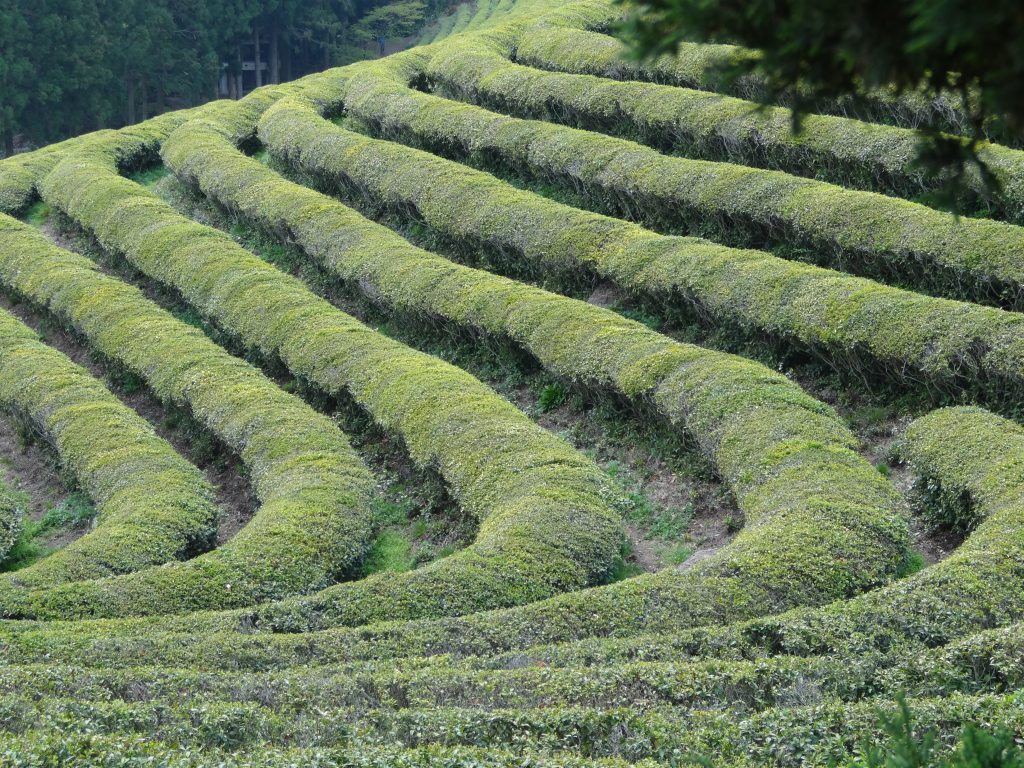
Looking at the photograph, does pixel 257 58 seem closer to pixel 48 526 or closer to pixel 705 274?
pixel 48 526

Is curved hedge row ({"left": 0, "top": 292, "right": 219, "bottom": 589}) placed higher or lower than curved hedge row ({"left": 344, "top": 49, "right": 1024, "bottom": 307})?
lower

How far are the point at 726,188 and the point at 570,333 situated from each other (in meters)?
4.92

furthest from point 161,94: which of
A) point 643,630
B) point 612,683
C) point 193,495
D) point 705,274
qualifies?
point 612,683

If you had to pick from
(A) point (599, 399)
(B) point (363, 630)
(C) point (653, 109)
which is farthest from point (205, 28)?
(B) point (363, 630)

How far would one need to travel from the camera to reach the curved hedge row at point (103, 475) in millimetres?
13883

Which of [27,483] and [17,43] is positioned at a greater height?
[17,43]

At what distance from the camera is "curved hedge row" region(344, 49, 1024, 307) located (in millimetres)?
16516

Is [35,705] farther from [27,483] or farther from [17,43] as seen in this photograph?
[17,43]

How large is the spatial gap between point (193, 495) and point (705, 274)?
27.5 feet

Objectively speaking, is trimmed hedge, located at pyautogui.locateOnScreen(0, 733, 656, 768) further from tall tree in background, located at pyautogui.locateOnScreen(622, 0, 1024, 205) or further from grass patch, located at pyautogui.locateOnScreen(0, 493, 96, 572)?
grass patch, located at pyautogui.locateOnScreen(0, 493, 96, 572)

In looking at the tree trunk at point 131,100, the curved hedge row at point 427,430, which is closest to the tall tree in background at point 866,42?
the curved hedge row at point 427,430

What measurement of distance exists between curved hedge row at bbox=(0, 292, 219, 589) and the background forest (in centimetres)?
2906

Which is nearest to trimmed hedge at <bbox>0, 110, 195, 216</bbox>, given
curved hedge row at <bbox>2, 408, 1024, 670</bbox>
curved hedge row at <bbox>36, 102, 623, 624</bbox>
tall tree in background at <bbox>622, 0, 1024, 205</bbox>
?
curved hedge row at <bbox>36, 102, 623, 624</bbox>

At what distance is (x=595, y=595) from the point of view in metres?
10.9
